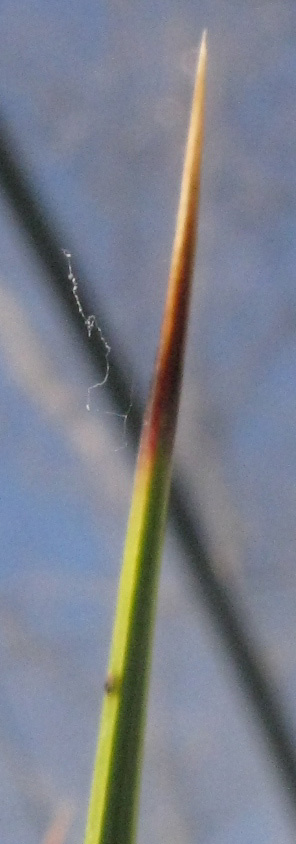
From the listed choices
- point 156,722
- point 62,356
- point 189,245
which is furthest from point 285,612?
→ point 189,245

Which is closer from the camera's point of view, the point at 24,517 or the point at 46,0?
the point at 46,0

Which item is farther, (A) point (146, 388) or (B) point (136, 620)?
(A) point (146, 388)

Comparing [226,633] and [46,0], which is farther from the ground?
[46,0]

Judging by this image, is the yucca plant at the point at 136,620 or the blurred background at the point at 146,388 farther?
the blurred background at the point at 146,388

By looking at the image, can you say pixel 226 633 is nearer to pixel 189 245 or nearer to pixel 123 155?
pixel 123 155

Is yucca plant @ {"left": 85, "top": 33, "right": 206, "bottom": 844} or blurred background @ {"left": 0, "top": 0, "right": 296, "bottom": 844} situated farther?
blurred background @ {"left": 0, "top": 0, "right": 296, "bottom": 844}
